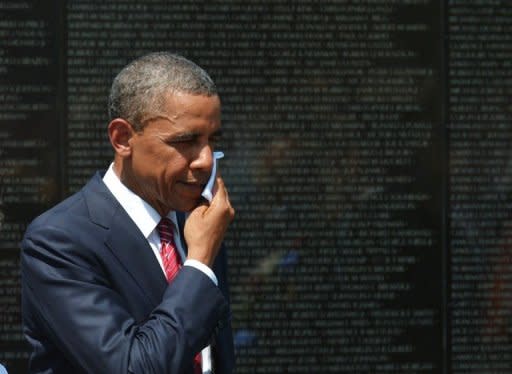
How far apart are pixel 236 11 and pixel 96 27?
0.78 meters

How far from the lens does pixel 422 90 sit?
5555 millimetres

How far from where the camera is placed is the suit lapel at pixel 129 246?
238cm

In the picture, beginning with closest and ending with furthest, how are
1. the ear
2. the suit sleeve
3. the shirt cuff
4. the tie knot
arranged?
the suit sleeve → the shirt cuff → the ear → the tie knot

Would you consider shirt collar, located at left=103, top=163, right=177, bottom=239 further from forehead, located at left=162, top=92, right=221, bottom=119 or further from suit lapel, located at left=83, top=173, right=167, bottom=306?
forehead, located at left=162, top=92, right=221, bottom=119

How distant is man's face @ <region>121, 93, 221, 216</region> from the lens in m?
2.38

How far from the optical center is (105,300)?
229 cm

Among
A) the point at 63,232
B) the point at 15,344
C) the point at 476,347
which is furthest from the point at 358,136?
the point at 63,232

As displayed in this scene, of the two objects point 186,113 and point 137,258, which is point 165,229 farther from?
point 186,113

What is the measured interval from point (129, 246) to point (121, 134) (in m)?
0.29

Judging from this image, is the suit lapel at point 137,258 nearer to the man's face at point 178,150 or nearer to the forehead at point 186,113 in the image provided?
the man's face at point 178,150

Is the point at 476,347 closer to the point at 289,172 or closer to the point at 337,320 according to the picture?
the point at 337,320

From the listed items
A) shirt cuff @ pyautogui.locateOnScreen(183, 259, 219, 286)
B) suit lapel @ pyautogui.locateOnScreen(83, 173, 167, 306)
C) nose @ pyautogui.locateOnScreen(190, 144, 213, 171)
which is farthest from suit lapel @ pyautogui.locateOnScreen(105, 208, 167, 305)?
nose @ pyautogui.locateOnScreen(190, 144, 213, 171)

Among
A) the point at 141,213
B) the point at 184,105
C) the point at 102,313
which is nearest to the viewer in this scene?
the point at 102,313

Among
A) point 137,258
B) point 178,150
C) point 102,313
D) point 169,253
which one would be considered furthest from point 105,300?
point 178,150
